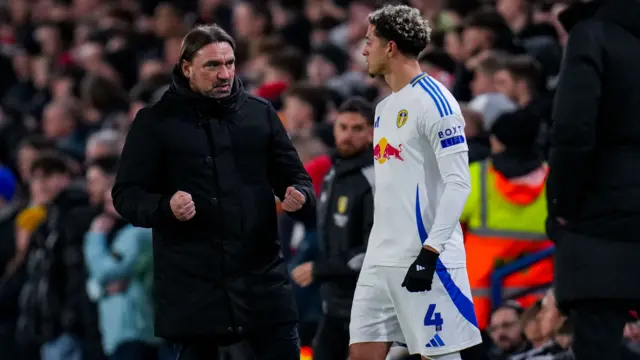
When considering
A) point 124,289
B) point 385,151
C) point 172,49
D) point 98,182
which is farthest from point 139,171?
point 172,49

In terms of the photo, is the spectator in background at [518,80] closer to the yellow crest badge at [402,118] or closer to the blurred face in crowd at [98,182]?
the blurred face in crowd at [98,182]

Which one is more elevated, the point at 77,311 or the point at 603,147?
the point at 603,147

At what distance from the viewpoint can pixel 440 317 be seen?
6188mm

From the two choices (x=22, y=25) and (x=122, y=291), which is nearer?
(x=122, y=291)

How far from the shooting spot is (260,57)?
42.9 feet

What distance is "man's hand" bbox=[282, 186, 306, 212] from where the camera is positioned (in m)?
6.41

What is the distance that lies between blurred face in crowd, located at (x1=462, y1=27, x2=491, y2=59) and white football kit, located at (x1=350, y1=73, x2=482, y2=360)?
178 inches

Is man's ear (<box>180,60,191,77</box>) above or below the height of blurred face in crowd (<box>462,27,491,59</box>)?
below

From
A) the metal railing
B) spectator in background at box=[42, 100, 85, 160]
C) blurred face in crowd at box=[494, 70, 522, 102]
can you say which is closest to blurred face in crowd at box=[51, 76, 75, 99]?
spectator in background at box=[42, 100, 85, 160]

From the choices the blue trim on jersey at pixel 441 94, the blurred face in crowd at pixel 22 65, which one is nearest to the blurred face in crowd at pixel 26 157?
the blurred face in crowd at pixel 22 65

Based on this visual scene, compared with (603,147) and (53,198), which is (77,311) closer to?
(53,198)

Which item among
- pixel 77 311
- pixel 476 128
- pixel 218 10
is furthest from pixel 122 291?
pixel 218 10

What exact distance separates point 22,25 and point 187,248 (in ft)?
40.2

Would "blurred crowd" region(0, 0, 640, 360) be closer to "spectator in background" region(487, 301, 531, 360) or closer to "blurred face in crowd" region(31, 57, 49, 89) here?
"spectator in background" region(487, 301, 531, 360)
